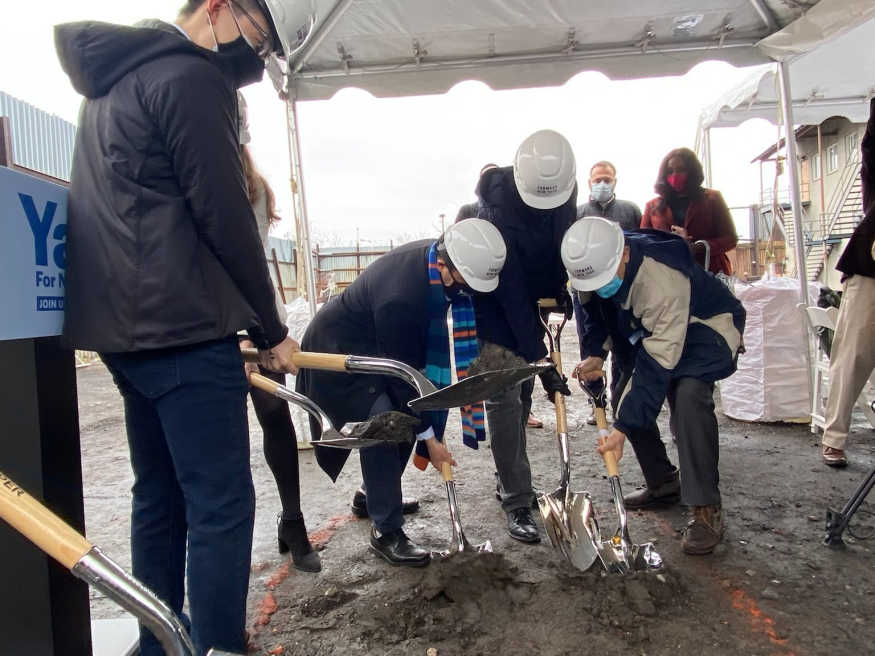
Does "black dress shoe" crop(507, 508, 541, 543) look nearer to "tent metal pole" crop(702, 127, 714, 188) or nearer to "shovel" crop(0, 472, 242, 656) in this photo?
"shovel" crop(0, 472, 242, 656)

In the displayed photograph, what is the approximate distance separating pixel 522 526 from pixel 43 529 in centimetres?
213

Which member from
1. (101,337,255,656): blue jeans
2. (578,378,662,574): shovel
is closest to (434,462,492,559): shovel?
(578,378,662,574): shovel

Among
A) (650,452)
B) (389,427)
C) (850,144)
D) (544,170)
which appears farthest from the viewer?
(850,144)

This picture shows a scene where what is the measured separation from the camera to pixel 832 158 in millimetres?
20125

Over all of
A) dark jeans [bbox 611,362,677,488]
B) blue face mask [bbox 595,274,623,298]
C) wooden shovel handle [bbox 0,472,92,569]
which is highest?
blue face mask [bbox 595,274,623,298]

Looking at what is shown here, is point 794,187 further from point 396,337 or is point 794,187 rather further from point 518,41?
point 396,337

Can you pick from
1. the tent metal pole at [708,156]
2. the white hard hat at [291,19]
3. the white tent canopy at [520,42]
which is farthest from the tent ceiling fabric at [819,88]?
the white hard hat at [291,19]

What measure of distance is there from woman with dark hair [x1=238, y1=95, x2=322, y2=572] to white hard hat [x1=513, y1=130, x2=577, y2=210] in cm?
113

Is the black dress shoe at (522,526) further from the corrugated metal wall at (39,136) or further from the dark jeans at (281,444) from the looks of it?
the corrugated metal wall at (39,136)

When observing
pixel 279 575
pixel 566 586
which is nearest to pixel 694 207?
pixel 566 586

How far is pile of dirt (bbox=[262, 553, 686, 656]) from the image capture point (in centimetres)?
187

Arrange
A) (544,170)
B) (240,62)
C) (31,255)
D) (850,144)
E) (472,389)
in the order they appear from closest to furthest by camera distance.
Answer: (31,255), (240,62), (472,389), (544,170), (850,144)

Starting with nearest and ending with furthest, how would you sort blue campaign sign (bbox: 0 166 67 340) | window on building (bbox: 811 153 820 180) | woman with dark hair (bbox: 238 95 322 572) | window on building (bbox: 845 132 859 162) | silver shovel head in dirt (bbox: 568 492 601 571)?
blue campaign sign (bbox: 0 166 67 340)
silver shovel head in dirt (bbox: 568 492 601 571)
woman with dark hair (bbox: 238 95 322 572)
window on building (bbox: 845 132 859 162)
window on building (bbox: 811 153 820 180)

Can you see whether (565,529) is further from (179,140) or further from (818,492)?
(179,140)
